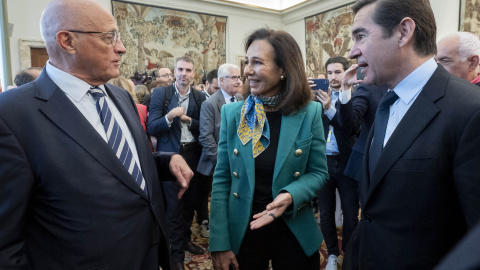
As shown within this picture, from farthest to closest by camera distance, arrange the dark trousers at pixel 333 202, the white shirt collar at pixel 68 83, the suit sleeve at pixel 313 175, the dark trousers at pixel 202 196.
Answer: the dark trousers at pixel 202 196
the dark trousers at pixel 333 202
the suit sleeve at pixel 313 175
the white shirt collar at pixel 68 83

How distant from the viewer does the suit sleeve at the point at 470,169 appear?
97cm

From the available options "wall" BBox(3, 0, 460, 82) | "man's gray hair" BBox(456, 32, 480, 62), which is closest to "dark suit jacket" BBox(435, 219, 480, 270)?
"man's gray hair" BBox(456, 32, 480, 62)

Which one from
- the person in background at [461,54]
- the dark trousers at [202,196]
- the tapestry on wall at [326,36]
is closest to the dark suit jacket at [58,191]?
the person in background at [461,54]

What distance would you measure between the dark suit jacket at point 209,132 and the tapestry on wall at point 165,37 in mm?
7388

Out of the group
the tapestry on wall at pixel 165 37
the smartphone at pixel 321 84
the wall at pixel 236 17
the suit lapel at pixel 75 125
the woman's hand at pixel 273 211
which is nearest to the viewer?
the suit lapel at pixel 75 125

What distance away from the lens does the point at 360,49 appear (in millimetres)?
1362

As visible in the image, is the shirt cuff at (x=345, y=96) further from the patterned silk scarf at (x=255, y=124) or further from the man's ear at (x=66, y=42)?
the man's ear at (x=66, y=42)

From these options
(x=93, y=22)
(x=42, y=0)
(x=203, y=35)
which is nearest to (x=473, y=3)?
(x=203, y=35)

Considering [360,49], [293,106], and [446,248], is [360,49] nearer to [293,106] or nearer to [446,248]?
[293,106]

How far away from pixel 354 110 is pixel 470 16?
25.2 ft

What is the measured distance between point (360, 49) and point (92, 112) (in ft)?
4.01

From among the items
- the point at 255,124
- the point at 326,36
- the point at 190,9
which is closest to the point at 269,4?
the point at 326,36

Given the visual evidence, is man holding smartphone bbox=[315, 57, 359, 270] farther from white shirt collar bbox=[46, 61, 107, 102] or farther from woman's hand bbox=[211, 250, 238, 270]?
white shirt collar bbox=[46, 61, 107, 102]

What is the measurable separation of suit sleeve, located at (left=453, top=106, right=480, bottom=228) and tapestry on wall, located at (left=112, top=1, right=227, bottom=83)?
10169 millimetres
